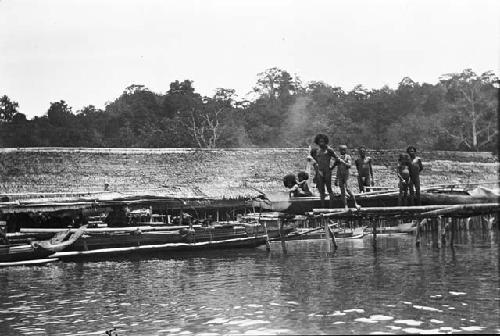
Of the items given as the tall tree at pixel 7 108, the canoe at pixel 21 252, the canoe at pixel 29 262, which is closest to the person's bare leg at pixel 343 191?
the canoe at pixel 29 262

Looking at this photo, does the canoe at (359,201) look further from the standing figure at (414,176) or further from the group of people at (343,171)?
the standing figure at (414,176)

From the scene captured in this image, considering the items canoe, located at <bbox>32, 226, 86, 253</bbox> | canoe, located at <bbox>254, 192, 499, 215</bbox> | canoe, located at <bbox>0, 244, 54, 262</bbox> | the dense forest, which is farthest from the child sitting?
the dense forest

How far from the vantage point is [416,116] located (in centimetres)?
4594

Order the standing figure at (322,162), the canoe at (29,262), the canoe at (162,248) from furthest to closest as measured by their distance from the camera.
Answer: the canoe at (162,248), the canoe at (29,262), the standing figure at (322,162)

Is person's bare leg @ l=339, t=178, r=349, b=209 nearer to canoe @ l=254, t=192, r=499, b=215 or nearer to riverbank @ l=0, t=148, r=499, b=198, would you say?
canoe @ l=254, t=192, r=499, b=215

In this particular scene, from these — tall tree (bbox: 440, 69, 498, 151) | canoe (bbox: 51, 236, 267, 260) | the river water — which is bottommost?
the river water

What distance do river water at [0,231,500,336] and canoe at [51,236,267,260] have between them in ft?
2.85

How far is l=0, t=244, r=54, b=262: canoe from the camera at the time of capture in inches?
646

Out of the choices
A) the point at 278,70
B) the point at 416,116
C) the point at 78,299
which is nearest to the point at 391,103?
the point at 416,116

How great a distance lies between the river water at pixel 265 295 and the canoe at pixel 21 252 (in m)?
0.50

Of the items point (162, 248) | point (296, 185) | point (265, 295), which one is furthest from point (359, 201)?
point (162, 248)

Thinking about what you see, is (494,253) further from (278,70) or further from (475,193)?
(278,70)

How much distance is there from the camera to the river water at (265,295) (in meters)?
8.26

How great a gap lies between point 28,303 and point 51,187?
43.9 feet
